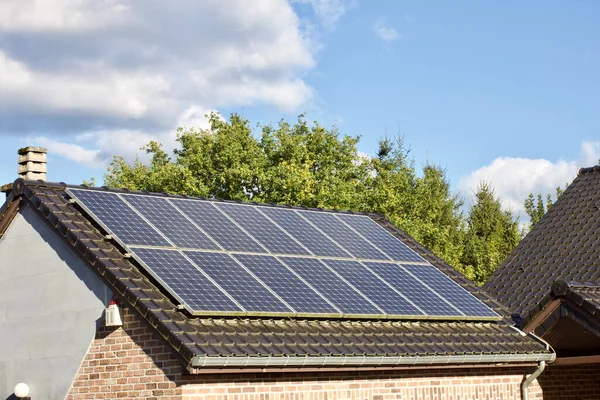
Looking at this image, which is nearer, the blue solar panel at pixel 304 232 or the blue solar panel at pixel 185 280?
the blue solar panel at pixel 185 280

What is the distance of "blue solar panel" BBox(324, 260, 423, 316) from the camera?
1619 centimetres

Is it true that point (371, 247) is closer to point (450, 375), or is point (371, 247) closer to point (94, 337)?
point (450, 375)

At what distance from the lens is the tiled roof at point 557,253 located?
814 inches

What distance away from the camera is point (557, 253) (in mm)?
21844

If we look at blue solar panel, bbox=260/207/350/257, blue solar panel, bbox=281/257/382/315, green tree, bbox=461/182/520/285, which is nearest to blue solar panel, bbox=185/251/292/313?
blue solar panel, bbox=281/257/382/315

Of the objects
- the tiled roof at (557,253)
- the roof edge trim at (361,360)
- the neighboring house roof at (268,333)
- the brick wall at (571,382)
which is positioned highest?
the tiled roof at (557,253)

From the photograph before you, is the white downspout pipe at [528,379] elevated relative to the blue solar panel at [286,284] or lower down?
lower down

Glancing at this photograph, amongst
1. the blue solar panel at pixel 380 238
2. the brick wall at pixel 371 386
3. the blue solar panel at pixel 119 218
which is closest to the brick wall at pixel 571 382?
the brick wall at pixel 371 386

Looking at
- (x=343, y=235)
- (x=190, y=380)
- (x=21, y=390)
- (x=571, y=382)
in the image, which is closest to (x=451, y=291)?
(x=343, y=235)

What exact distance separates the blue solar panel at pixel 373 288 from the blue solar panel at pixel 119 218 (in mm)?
3401

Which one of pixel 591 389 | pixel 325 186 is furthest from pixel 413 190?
pixel 591 389

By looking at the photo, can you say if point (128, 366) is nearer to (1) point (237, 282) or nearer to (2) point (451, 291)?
(1) point (237, 282)

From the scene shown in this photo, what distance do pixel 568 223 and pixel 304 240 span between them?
8.19 metres

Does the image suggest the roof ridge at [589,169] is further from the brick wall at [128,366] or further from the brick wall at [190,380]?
the brick wall at [128,366]
